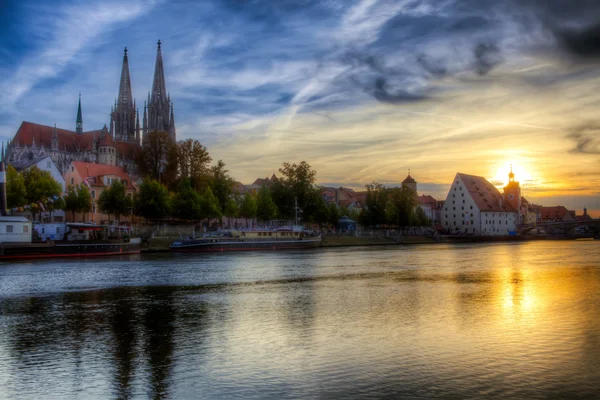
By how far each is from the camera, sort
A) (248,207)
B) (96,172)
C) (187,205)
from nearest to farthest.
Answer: (187,205) → (248,207) → (96,172)

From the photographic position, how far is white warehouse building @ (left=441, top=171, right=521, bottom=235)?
543 ft

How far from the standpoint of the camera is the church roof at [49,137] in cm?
13325

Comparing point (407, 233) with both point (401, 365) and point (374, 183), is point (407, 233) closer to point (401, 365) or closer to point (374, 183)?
point (374, 183)

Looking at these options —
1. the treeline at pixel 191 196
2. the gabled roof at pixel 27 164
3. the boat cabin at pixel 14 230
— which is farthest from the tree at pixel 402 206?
the boat cabin at pixel 14 230

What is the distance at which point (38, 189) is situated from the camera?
80000mm

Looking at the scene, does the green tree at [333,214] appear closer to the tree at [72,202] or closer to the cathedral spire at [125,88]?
the tree at [72,202]

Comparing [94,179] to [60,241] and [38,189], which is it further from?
[60,241]

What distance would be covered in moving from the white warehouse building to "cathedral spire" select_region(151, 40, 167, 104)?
9077 centimetres

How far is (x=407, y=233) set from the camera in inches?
5551

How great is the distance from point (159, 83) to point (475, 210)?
101 meters

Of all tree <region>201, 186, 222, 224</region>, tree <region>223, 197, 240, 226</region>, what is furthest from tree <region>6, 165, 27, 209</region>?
tree <region>223, 197, 240, 226</region>

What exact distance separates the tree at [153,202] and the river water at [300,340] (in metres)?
51.0

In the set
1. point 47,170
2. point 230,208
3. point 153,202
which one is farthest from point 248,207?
point 47,170

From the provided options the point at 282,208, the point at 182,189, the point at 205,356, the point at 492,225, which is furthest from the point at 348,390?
the point at 492,225
